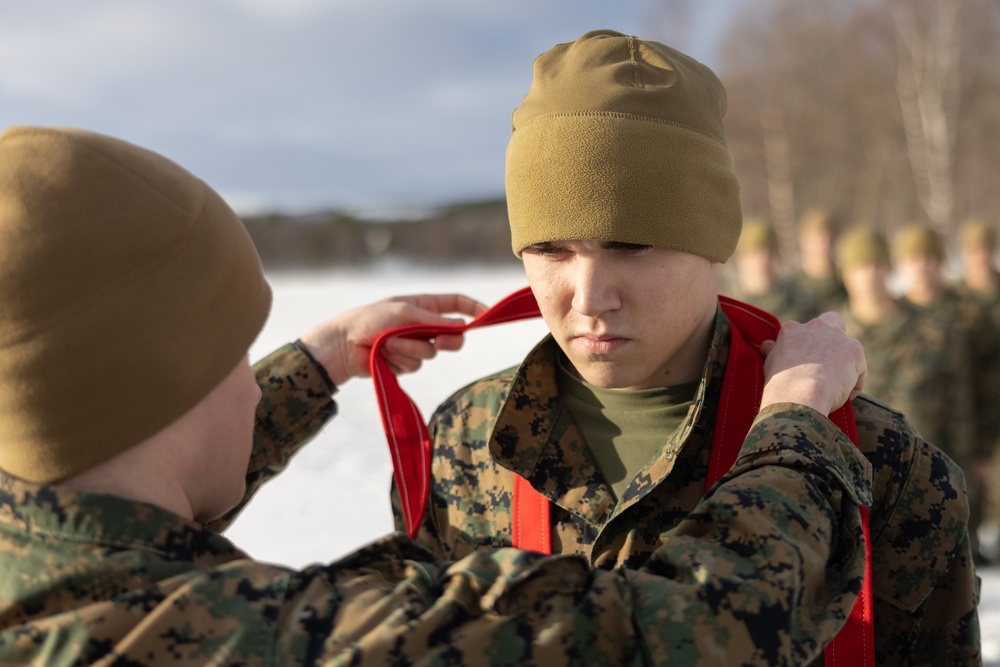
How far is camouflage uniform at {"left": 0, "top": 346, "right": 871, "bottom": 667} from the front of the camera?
1429 millimetres

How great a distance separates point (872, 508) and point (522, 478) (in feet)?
2.42

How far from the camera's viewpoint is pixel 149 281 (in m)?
1.55

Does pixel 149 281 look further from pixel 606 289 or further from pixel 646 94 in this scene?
pixel 646 94

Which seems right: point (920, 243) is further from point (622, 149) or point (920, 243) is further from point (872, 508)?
point (622, 149)

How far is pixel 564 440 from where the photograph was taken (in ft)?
7.37

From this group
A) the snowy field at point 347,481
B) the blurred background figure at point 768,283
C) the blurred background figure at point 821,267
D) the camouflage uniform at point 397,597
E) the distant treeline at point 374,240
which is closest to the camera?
the camouflage uniform at point 397,597

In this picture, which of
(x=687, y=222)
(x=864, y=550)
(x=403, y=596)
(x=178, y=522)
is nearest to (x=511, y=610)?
(x=403, y=596)

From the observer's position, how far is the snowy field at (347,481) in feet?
22.0

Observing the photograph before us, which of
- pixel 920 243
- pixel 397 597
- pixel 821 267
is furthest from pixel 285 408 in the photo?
pixel 821 267

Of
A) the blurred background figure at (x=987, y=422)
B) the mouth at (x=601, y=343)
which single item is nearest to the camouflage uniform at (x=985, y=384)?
the blurred background figure at (x=987, y=422)

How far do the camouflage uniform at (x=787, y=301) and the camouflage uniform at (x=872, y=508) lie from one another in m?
6.18

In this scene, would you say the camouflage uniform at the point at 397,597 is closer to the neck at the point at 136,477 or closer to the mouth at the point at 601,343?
→ the neck at the point at 136,477

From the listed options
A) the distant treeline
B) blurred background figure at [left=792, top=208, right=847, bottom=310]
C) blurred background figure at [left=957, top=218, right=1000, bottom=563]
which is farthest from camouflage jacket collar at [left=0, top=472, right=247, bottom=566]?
the distant treeline

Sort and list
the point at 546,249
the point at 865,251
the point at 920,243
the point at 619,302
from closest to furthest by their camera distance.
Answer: the point at 619,302 < the point at 546,249 < the point at 865,251 < the point at 920,243
